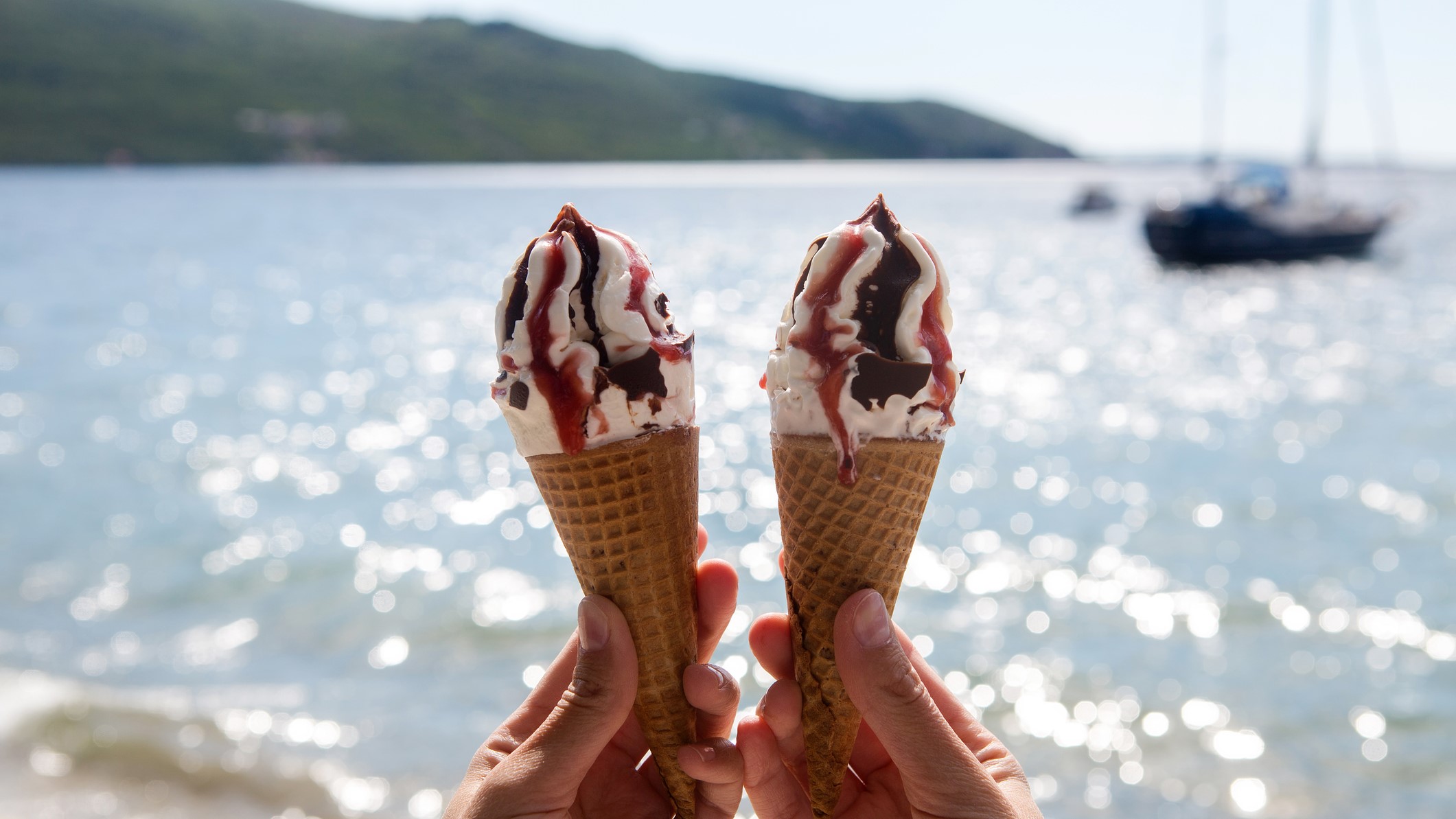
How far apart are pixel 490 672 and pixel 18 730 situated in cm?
282

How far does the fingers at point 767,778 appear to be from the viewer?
2678 mm

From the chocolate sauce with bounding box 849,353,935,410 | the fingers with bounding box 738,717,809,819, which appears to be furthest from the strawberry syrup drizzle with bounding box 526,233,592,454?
the fingers with bounding box 738,717,809,819

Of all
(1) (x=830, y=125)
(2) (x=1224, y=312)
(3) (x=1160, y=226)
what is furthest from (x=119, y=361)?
(1) (x=830, y=125)

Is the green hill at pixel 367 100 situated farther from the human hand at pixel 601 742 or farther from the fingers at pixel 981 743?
the fingers at pixel 981 743

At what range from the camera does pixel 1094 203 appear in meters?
72.2

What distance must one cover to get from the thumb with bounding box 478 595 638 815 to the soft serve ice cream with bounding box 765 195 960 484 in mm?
664

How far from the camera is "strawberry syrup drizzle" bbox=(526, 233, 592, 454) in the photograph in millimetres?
2361

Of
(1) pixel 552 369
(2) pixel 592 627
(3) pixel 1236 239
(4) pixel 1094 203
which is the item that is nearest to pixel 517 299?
(1) pixel 552 369

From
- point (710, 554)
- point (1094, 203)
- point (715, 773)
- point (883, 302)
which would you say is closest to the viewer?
Answer: point (883, 302)

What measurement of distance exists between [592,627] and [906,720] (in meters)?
0.75

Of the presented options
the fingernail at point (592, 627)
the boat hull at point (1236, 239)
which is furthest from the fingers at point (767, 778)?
the boat hull at point (1236, 239)

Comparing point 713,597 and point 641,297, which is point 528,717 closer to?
point 713,597

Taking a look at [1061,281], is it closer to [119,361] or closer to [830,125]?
[119,361]

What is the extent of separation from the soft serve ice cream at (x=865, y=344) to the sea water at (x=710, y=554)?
405cm
